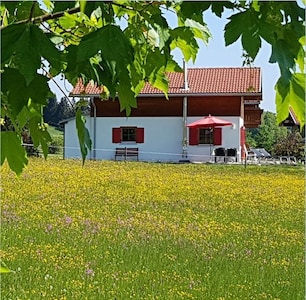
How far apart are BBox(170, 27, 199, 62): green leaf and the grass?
100cm

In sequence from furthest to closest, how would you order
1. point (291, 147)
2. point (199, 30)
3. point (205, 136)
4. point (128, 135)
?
1. point (291, 147)
2. point (128, 135)
3. point (205, 136)
4. point (199, 30)

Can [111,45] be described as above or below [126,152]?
above

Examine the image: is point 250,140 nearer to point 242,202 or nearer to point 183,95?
point 183,95

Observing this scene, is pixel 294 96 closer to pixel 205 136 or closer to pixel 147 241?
pixel 147 241

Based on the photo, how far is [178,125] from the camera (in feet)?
79.3

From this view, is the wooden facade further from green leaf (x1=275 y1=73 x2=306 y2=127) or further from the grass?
green leaf (x1=275 y1=73 x2=306 y2=127)

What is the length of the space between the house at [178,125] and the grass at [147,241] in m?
11.8

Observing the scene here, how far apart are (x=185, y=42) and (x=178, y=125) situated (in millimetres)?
22908

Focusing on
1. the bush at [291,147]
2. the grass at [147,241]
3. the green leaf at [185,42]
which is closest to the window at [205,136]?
the bush at [291,147]

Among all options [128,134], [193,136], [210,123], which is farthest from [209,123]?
[128,134]

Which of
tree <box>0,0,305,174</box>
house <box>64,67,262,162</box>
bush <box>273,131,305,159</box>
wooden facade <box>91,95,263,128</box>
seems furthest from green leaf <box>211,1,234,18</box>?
bush <box>273,131,305,159</box>

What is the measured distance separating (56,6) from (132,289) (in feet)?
11.0

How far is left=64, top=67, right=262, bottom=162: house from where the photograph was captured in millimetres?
23391

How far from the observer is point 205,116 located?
24.0 meters
